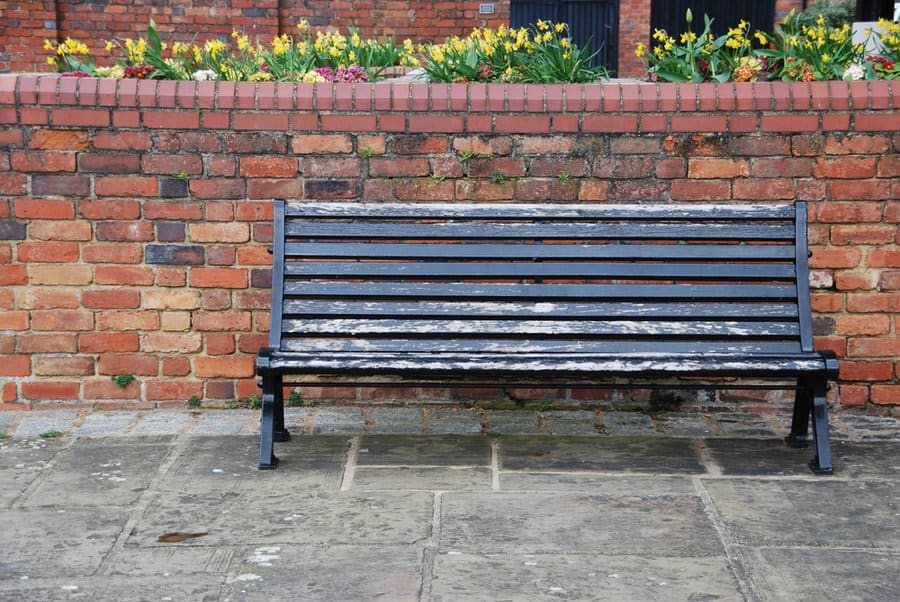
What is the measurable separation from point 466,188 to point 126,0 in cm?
862

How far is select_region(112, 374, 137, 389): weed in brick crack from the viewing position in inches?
192

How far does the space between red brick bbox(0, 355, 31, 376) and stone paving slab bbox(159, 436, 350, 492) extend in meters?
0.94

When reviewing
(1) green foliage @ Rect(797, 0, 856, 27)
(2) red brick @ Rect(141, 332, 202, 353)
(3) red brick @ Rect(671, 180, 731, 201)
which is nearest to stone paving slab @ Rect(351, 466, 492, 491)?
(2) red brick @ Rect(141, 332, 202, 353)

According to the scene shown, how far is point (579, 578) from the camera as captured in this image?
10.3ft

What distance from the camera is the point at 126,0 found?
12.1m

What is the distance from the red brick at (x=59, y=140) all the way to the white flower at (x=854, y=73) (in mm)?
3247

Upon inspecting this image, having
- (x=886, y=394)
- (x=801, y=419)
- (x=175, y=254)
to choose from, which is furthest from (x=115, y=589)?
(x=886, y=394)

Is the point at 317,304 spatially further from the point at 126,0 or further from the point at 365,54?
the point at 126,0

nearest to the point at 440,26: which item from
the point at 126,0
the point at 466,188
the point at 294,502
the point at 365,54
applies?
the point at 126,0

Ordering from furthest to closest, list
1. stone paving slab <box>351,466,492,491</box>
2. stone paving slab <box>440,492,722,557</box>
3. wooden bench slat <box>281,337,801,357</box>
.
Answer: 1. wooden bench slat <box>281,337,801,357</box>
2. stone paving slab <box>351,466,492,491</box>
3. stone paving slab <box>440,492,722,557</box>

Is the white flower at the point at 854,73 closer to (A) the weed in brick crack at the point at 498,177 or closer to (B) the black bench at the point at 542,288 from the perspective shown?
(B) the black bench at the point at 542,288

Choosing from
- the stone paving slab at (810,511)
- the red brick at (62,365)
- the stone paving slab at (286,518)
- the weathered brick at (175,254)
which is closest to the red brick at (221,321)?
the weathered brick at (175,254)

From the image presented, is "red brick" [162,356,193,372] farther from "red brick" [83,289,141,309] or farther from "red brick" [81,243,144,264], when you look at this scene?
"red brick" [81,243,144,264]

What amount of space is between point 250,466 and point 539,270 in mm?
1297
